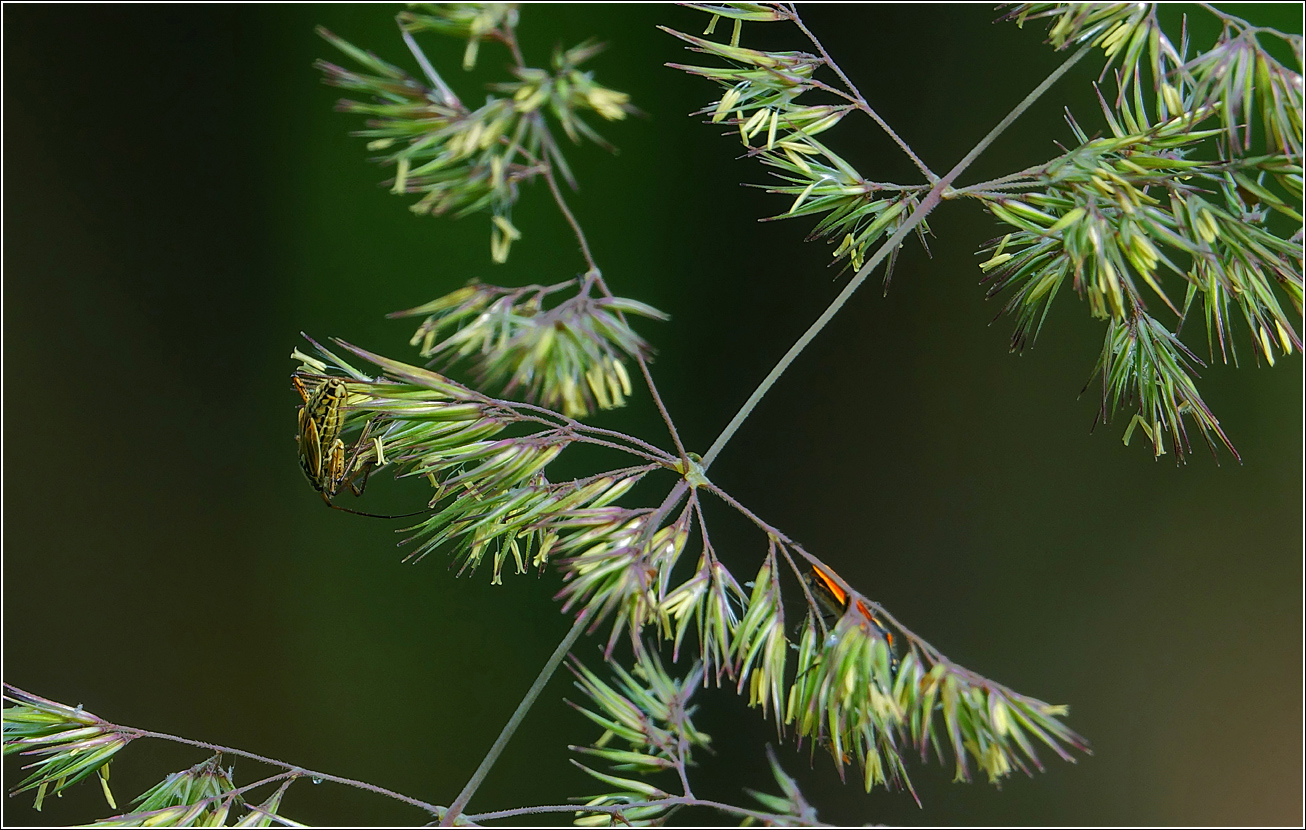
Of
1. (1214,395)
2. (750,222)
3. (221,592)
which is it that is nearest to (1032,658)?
(1214,395)

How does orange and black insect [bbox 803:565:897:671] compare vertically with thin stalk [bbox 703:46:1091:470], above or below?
below

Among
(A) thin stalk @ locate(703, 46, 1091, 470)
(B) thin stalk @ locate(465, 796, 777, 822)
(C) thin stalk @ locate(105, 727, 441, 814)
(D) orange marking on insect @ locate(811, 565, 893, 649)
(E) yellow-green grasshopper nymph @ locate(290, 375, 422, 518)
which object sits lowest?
(C) thin stalk @ locate(105, 727, 441, 814)

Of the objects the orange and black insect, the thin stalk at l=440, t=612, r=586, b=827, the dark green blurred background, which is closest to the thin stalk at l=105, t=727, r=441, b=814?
the thin stalk at l=440, t=612, r=586, b=827

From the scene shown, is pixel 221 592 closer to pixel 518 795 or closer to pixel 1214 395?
pixel 518 795

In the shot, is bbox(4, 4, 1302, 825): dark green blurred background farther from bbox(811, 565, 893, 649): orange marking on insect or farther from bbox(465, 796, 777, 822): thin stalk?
bbox(811, 565, 893, 649): orange marking on insect

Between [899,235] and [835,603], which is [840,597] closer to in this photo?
[835,603]

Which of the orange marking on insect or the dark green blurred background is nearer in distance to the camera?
the orange marking on insect

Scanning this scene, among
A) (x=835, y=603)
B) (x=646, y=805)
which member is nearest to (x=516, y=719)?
(x=646, y=805)
